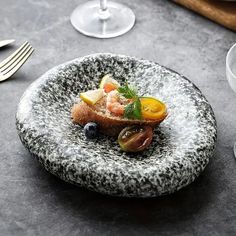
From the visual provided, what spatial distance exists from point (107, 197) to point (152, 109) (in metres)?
0.25

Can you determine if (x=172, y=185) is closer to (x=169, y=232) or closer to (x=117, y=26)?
(x=169, y=232)

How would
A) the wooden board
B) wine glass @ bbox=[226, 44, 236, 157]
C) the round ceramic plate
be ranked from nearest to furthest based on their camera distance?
the round ceramic plate
wine glass @ bbox=[226, 44, 236, 157]
the wooden board

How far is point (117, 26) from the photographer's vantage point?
2.30 m

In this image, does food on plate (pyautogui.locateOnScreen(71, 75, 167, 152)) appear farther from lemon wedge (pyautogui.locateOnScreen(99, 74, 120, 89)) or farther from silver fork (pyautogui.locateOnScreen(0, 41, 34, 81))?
silver fork (pyautogui.locateOnScreen(0, 41, 34, 81))

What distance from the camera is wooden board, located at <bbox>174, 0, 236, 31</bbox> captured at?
7.34 feet

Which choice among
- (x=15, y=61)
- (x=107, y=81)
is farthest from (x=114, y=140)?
(x=15, y=61)

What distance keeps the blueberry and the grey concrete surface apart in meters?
0.14

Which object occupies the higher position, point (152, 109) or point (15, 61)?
point (152, 109)

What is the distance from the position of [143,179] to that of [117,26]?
918mm

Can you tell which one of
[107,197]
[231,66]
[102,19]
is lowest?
[102,19]

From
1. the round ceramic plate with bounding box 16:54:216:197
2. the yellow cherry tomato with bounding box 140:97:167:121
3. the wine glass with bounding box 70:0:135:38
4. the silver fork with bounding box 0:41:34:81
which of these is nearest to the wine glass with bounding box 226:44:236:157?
the round ceramic plate with bounding box 16:54:216:197

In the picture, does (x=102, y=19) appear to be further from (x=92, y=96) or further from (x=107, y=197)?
(x=107, y=197)

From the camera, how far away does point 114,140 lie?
1683mm

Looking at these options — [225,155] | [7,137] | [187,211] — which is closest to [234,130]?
[225,155]
